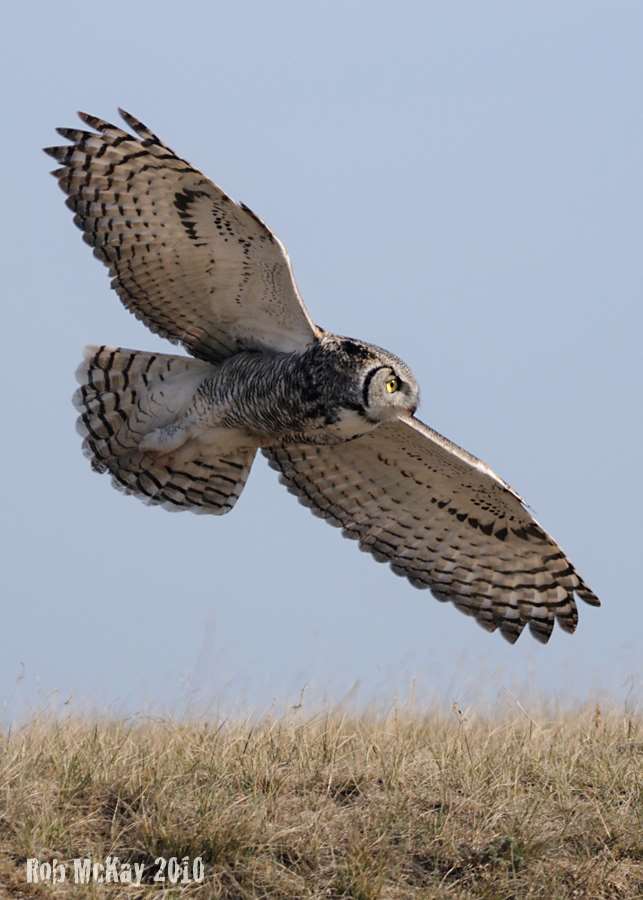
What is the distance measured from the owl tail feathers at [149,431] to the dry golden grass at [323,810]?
191cm

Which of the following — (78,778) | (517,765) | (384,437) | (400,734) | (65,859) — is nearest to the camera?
(65,859)

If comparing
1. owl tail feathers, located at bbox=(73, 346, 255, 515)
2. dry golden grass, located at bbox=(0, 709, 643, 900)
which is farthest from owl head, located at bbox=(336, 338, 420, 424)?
dry golden grass, located at bbox=(0, 709, 643, 900)

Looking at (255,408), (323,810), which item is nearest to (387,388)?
(255,408)

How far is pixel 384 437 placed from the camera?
7.62 metres

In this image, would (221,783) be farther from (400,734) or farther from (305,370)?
(305,370)

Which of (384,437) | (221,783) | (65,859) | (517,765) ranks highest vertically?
(384,437)

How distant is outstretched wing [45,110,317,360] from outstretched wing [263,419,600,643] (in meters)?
0.87

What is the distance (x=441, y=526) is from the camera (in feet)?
26.0

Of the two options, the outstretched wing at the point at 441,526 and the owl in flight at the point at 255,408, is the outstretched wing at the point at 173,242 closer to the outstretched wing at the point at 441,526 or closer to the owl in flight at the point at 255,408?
the owl in flight at the point at 255,408

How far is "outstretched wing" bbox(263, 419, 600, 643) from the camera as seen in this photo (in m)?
7.70

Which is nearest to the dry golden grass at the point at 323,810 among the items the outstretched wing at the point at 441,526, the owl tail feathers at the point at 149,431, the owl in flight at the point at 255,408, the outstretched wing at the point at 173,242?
the outstretched wing at the point at 441,526

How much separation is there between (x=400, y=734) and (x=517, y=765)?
69cm

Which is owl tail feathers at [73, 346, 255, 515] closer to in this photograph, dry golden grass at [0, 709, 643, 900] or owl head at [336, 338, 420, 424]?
owl head at [336, 338, 420, 424]

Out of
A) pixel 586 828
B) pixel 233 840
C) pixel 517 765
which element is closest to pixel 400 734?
pixel 517 765
